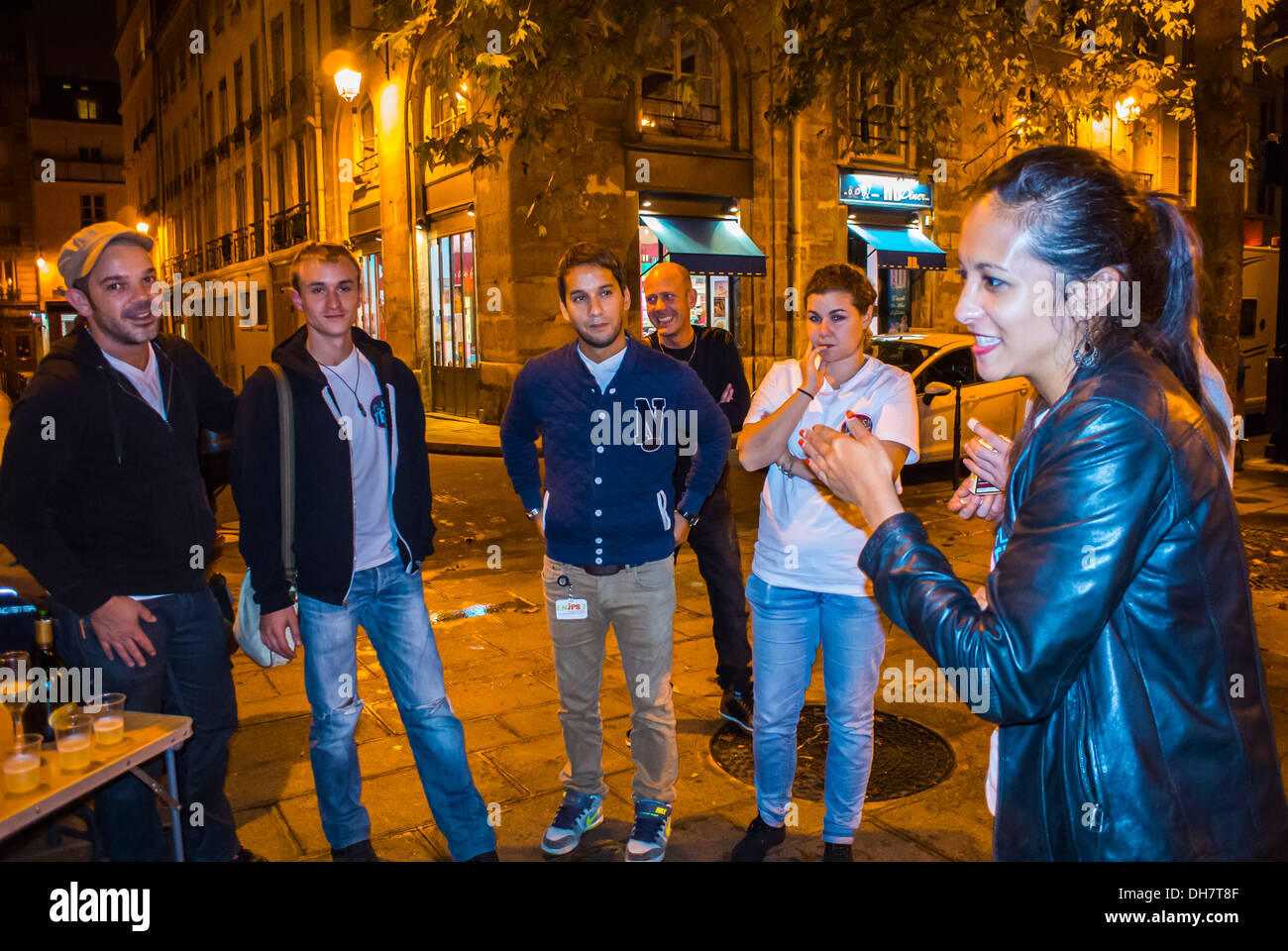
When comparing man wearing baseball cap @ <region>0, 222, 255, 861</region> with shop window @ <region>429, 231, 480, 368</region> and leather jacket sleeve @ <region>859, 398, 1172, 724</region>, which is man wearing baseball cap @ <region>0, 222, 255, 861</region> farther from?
shop window @ <region>429, 231, 480, 368</region>

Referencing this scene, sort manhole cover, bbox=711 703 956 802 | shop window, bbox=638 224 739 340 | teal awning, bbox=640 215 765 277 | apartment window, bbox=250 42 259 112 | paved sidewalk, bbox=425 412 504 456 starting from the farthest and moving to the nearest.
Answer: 1. apartment window, bbox=250 42 259 112
2. shop window, bbox=638 224 739 340
3. teal awning, bbox=640 215 765 277
4. paved sidewalk, bbox=425 412 504 456
5. manhole cover, bbox=711 703 956 802

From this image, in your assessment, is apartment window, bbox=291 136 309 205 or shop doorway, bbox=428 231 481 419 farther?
apartment window, bbox=291 136 309 205

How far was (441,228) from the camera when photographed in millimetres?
20297

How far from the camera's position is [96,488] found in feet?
10.2

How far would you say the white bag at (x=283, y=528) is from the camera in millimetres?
3250

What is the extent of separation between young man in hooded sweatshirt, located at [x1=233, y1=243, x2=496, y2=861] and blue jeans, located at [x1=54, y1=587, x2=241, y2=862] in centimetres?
27

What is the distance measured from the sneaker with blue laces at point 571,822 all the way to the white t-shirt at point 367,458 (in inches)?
46.5

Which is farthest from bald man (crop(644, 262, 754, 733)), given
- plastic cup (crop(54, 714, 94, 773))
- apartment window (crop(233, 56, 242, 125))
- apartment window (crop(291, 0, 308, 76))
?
apartment window (crop(233, 56, 242, 125))

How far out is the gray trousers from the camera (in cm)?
357

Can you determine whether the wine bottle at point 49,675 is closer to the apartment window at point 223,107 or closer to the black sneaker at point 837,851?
the black sneaker at point 837,851

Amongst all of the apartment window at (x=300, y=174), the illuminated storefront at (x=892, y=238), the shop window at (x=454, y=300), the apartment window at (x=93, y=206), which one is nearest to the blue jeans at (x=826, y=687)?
the shop window at (x=454, y=300)

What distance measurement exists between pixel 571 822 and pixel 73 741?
1781 millimetres
